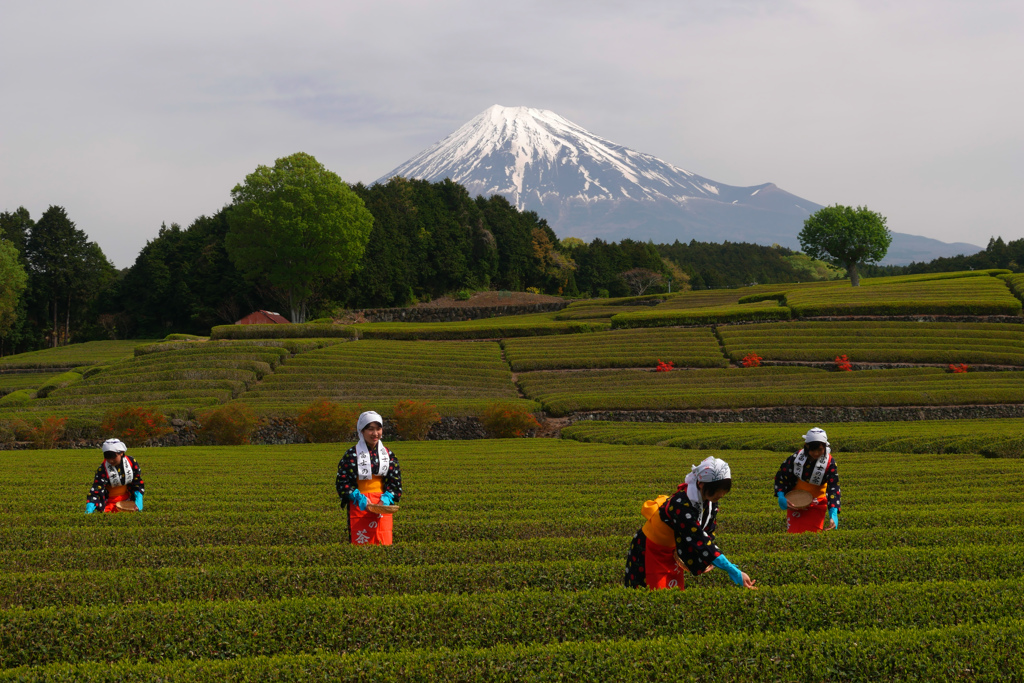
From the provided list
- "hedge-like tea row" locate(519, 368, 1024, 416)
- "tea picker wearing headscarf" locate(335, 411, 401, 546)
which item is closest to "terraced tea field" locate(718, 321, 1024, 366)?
"hedge-like tea row" locate(519, 368, 1024, 416)

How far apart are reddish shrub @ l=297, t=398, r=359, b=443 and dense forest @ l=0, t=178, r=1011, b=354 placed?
45972mm

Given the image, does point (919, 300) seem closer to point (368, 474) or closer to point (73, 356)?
point (368, 474)

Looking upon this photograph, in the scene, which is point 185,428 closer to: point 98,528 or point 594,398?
point 594,398

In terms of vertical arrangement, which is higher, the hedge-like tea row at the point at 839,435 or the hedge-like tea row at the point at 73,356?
the hedge-like tea row at the point at 73,356

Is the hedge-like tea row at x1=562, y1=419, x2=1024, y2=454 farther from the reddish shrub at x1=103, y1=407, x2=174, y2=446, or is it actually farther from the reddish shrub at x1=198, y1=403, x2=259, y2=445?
the reddish shrub at x1=103, y1=407, x2=174, y2=446

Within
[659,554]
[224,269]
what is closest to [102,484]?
[659,554]

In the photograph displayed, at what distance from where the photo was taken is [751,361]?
44.0 metres

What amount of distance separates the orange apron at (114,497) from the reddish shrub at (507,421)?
74.2 feet

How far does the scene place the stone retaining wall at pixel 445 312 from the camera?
79.7m

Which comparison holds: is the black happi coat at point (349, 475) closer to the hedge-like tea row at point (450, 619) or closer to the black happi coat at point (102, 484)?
the hedge-like tea row at point (450, 619)

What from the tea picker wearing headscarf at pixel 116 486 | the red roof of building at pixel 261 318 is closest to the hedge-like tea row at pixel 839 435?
the tea picker wearing headscarf at pixel 116 486

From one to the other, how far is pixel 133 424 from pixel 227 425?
3.58 metres

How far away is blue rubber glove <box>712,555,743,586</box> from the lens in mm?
5910

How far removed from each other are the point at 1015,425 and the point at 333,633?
95.3 feet
